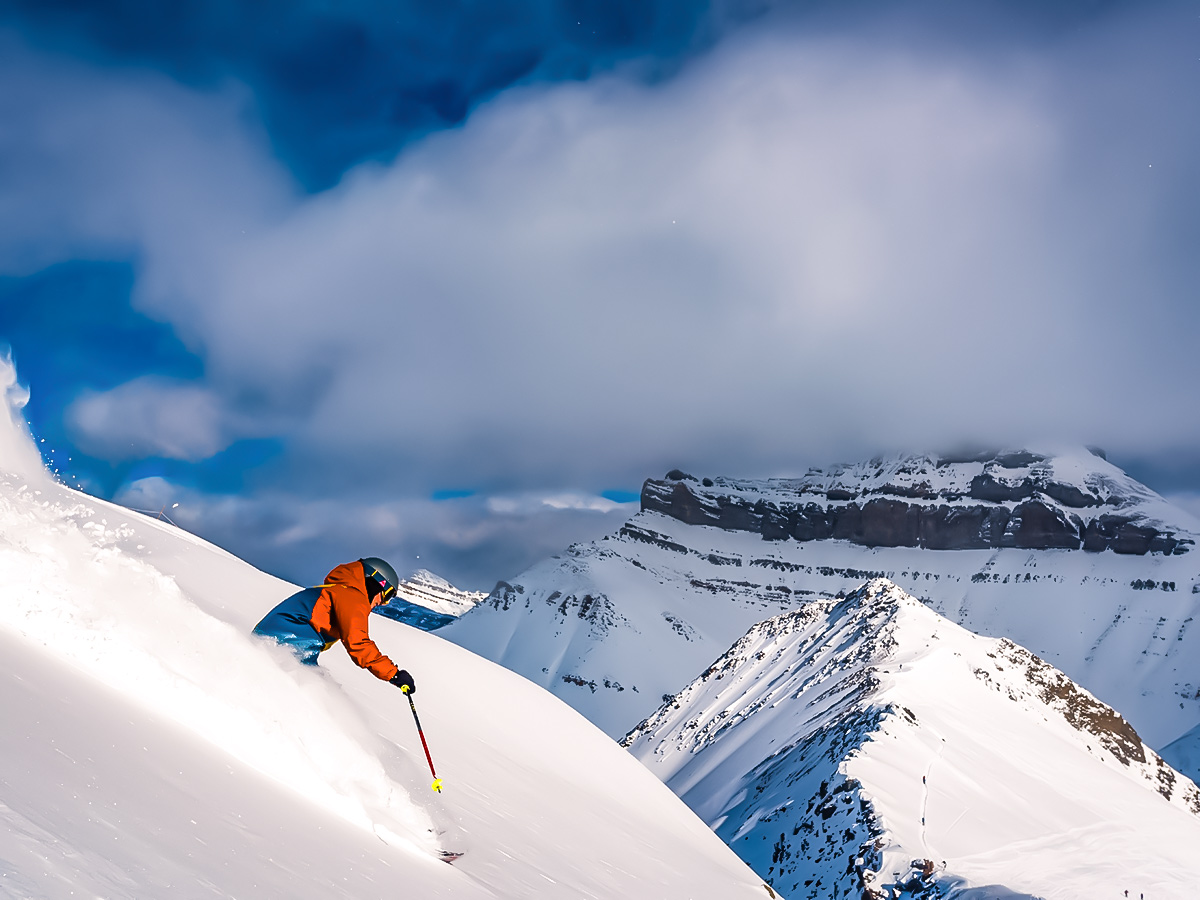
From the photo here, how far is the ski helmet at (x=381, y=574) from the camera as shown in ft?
24.5

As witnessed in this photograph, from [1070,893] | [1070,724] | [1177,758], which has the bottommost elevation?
[1070,893]

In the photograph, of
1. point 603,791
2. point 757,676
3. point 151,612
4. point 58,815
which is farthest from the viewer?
point 757,676

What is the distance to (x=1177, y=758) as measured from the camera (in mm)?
107062

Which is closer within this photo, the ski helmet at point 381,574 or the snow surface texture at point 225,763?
the snow surface texture at point 225,763

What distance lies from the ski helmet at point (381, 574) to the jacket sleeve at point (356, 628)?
0.97ft

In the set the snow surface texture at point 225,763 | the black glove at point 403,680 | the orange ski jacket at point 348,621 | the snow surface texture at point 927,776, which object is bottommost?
the snow surface texture at point 225,763

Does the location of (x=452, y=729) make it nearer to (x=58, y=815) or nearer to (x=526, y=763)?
(x=526, y=763)

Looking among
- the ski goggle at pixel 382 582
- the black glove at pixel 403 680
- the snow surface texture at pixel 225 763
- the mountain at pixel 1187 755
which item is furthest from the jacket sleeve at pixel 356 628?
the mountain at pixel 1187 755

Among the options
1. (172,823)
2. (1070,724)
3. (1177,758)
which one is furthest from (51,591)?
(1177,758)

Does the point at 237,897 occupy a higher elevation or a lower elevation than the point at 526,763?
lower

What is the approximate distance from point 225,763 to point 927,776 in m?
39.6

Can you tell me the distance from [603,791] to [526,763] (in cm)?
163

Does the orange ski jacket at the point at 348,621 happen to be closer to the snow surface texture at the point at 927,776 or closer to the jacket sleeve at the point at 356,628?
the jacket sleeve at the point at 356,628

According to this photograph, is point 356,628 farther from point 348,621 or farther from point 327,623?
point 327,623
